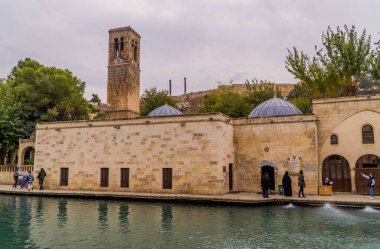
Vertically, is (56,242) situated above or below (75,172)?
below

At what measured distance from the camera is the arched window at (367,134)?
17.3 meters

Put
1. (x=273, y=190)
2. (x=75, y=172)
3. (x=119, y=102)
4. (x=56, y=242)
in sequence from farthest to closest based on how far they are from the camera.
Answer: (x=119, y=102), (x=75, y=172), (x=273, y=190), (x=56, y=242)

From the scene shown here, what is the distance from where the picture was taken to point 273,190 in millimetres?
18469

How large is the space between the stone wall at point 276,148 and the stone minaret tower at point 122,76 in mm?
12007

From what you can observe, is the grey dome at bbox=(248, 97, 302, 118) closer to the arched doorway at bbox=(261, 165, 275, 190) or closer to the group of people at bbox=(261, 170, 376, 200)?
the arched doorway at bbox=(261, 165, 275, 190)

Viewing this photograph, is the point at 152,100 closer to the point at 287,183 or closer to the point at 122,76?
the point at 122,76

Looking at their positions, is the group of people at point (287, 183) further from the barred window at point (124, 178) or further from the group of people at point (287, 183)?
the barred window at point (124, 178)

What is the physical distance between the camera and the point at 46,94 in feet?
103

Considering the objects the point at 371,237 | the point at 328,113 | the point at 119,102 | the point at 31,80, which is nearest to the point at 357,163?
the point at 328,113

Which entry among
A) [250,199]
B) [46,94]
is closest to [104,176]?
[250,199]

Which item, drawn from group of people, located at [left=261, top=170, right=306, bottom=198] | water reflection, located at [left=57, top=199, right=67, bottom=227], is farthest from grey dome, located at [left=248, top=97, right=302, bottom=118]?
water reflection, located at [left=57, top=199, right=67, bottom=227]

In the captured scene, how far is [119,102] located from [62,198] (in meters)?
11.9

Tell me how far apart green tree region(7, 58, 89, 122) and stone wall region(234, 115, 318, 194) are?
19.5 m

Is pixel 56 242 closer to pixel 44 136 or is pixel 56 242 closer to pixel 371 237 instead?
pixel 371 237
